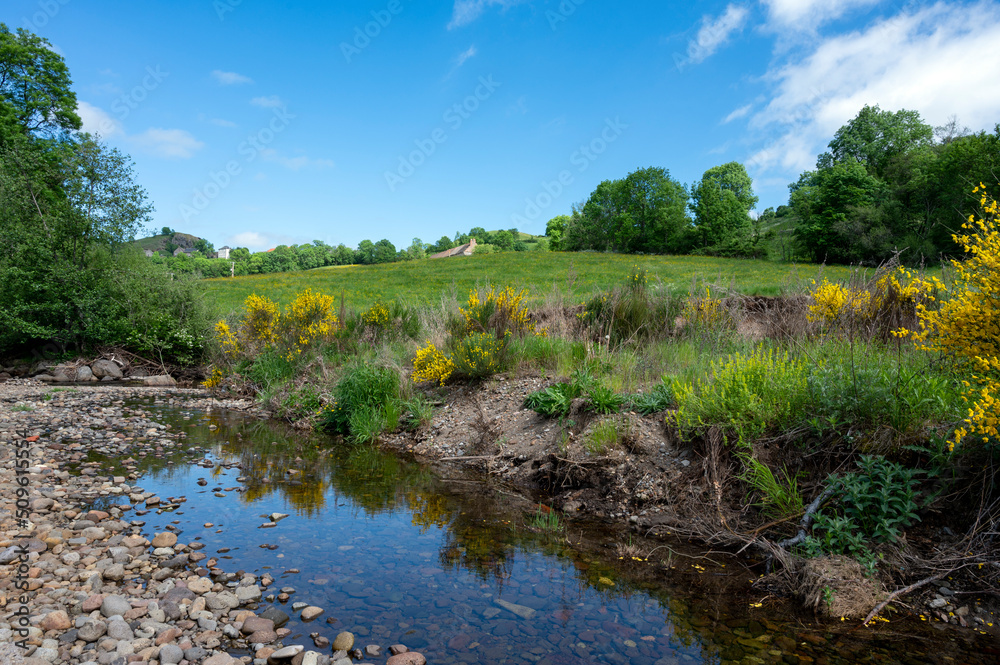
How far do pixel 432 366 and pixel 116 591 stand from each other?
611 centimetres

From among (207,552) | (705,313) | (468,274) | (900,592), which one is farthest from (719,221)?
(207,552)

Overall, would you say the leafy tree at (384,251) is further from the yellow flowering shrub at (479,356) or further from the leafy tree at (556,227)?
the yellow flowering shrub at (479,356)

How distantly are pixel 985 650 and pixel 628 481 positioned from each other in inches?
120

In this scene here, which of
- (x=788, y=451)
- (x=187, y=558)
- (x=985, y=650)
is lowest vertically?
(x=985, y=650)

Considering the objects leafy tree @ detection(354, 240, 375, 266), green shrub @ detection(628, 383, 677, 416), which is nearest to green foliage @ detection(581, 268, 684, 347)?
green shrub @ detection(628, 383, 677, 416)

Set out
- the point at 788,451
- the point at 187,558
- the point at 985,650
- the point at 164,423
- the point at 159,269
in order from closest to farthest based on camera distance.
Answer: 1. the point at 985,650
2. the point at 187,558
3. the point at 788,451
4. the point at 164,423
5. the point at 159,269

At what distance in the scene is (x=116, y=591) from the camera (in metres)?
3.69

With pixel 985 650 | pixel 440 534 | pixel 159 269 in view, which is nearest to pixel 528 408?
pixel 440 534

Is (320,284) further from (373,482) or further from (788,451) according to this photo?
(788,451)

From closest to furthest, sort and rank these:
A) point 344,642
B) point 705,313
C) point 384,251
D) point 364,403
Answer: point 344,642 → point 705,313 → point 364,403 → point 384,251

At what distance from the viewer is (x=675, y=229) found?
4947 centimetres

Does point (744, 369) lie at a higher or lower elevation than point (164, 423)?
higher

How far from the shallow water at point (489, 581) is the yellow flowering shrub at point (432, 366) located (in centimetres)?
282

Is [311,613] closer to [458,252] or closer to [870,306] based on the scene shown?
[870,306]
